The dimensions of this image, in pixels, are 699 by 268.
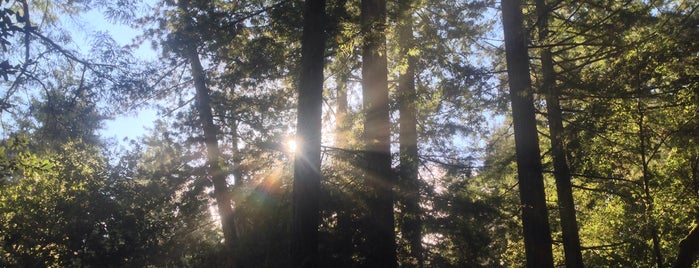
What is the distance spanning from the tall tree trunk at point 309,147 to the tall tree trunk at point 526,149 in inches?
148

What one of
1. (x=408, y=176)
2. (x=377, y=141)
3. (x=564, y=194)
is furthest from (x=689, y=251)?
(x=377, y=141)

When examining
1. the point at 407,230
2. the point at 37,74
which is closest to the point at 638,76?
the point at 407,230

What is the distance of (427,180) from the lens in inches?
485

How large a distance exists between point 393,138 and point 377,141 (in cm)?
477

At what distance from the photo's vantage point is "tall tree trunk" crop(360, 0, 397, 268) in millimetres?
9672

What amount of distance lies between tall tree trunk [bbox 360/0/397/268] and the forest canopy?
0.12ft

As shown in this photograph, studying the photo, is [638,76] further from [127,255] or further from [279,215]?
[127,255]

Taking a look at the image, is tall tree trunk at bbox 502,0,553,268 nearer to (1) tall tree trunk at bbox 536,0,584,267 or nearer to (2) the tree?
(1) tall tree trunk at bbox 536,0,584,267

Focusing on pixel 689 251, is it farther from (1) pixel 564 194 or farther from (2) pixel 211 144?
(2) pixel 211 144

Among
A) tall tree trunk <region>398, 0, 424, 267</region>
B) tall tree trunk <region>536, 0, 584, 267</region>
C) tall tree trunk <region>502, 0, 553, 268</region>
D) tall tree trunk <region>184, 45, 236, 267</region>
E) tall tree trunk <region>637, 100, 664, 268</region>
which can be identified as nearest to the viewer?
tall tree trunk <region>502, 0, 553, 268</region>

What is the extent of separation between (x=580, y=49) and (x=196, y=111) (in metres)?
12.0

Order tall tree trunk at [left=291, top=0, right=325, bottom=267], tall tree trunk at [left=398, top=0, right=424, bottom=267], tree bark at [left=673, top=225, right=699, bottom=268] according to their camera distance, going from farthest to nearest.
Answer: tall tree trunk at [left=398, top=0, right=424, bottom=267] < tree bark at [left=673, top=225, right=699, bottom=268] < tall tree trunk at [left=291, top=0, right=325, bottom=267]

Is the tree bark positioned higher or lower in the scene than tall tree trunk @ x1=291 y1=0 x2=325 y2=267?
lower

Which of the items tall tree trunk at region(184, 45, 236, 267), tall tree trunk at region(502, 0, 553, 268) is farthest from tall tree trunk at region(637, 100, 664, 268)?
tall tree trunk at region(184, 45, 236, 267)
